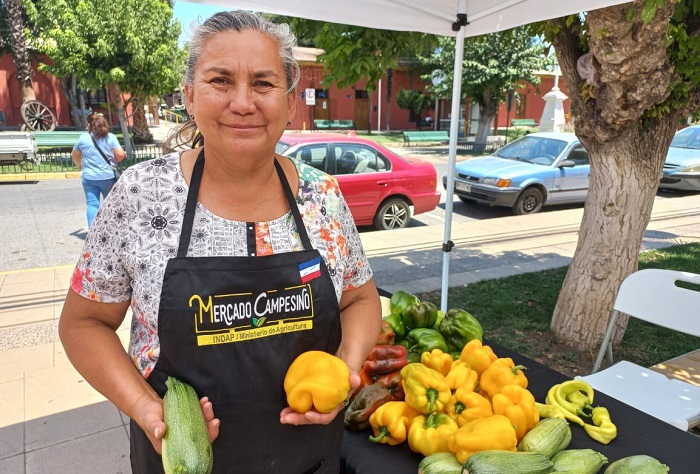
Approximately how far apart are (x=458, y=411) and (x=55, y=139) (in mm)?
19688

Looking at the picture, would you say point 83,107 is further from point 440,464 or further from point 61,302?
point 440,464

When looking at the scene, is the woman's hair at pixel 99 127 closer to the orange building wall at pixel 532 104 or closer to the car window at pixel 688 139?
the car window at pixel 688 139

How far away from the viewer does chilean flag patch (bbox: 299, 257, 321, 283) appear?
1393 mm

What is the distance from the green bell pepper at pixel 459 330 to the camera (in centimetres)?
246

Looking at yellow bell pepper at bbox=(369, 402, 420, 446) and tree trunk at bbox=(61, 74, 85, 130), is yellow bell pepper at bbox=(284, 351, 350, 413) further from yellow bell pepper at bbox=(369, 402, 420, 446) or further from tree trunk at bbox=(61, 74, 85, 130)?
tree trunk at bbox=(61, 74, 85, 130)

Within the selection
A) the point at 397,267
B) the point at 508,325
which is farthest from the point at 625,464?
the point at 397,267

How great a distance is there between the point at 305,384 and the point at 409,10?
2842 mm

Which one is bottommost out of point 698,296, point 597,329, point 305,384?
point 597,329

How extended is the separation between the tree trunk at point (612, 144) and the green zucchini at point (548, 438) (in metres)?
2.41

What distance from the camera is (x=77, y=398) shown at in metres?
3.45

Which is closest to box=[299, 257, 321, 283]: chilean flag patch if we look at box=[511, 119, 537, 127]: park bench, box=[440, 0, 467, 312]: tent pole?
box=[440, 0, 467, 312]: tent pole

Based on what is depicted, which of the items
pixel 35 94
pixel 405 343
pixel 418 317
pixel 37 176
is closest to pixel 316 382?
pixel 405 343

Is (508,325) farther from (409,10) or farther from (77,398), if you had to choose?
(77,398)

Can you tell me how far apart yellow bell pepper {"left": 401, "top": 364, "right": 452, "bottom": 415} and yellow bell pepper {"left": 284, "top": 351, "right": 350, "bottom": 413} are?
61 cm
